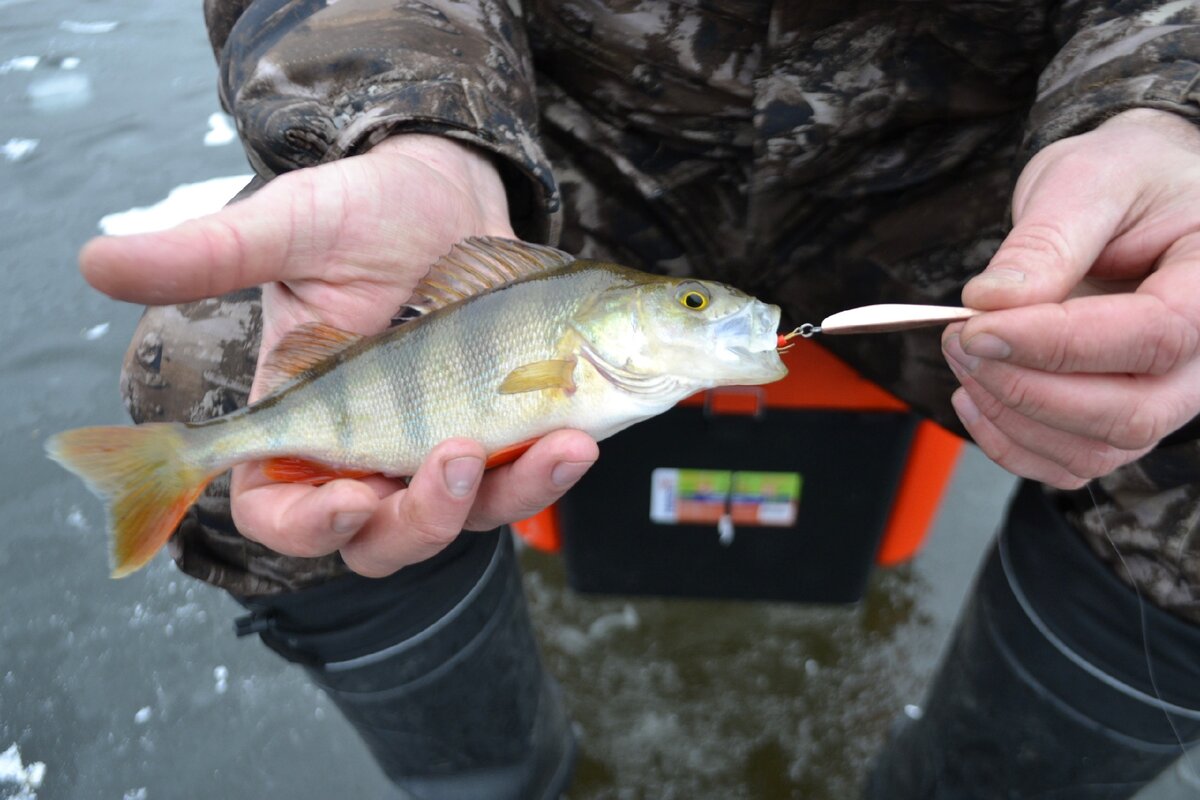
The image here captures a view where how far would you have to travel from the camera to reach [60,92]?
4461mm

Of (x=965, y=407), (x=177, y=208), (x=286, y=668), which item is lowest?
(x=286, y=668)

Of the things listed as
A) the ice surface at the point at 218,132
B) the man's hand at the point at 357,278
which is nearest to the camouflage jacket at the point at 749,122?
the man's hand at the point at 357,278

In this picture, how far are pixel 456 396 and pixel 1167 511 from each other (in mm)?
1230

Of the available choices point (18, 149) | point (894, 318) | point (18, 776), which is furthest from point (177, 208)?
point (894, 318)

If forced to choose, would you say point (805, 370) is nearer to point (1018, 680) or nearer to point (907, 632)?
point (1018, 680)

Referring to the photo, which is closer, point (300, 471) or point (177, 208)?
point (300, 471)

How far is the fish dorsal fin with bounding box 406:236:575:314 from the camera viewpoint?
1.44m

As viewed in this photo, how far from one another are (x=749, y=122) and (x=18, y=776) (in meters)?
2.34

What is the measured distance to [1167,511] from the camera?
4.72 ft

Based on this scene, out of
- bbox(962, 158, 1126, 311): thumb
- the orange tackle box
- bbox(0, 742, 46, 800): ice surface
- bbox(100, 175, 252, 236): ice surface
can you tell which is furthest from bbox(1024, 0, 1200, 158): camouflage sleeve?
bbox(100, 175, 252, 236): ice surface

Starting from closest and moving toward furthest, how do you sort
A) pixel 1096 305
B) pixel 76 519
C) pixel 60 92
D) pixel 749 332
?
pixel 1096 305 < pixel 749 332 < pixel 76 519 < pixel 60 92

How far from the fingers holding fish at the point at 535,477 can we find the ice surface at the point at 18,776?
1487 mm

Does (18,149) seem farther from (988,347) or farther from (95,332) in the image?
(988,347)

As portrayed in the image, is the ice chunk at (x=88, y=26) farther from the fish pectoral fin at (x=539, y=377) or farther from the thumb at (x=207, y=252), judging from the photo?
the fish pectoral fin at (x=539, y=377)
